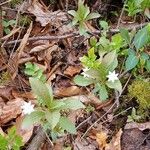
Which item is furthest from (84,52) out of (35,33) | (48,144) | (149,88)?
(48,144)

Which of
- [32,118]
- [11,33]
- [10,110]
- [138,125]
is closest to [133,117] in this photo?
[138,125]

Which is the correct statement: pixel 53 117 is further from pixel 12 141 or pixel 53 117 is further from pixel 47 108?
pixel 12 141

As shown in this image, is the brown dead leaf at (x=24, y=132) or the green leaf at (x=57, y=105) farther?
the brown dead leaf at (x=24, y=132)

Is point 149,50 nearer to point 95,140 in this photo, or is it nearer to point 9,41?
point 95,140

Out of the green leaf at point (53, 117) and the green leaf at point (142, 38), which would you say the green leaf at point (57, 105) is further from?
the green leaf at point (142, 38)

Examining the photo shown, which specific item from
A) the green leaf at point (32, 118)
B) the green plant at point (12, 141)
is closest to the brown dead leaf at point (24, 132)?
the green plant at point (12, 141)

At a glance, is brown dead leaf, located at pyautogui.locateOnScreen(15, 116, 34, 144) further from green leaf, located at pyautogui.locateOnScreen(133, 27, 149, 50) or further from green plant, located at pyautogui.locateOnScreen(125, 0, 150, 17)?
green plant, located at pyautogui.locateOnScreen(125, 0, 150, 17)
